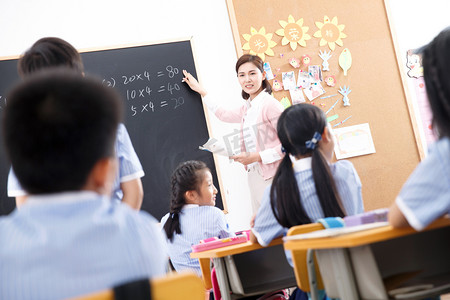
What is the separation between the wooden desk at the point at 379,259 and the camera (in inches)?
50.6

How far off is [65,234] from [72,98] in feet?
0.73

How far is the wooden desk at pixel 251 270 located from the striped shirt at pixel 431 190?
798mm

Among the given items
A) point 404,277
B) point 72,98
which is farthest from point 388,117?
point 72,98

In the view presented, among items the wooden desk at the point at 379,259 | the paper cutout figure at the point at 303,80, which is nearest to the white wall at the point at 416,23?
the paper cutout figure at the point at 303,80

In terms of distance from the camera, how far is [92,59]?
4.07 metres

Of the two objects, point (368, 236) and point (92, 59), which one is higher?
point (92, 59)

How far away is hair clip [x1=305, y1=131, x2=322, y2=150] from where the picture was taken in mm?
2170

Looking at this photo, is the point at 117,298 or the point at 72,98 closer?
the point at 117,298

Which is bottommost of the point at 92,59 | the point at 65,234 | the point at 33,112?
the point at 65,234

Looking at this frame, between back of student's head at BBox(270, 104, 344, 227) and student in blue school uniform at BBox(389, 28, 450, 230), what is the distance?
0.71 meters

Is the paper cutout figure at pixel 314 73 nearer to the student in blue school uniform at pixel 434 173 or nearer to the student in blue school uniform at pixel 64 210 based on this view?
the student in blue school uniform at pixel 434 173

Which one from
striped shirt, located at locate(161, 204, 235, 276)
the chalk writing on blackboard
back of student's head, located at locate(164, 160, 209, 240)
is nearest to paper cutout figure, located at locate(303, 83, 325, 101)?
the chalk writing on blackboard

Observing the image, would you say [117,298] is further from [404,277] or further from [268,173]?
[268,173]

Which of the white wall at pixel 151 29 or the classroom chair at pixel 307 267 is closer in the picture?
the classroom chair at pixel 307 267
